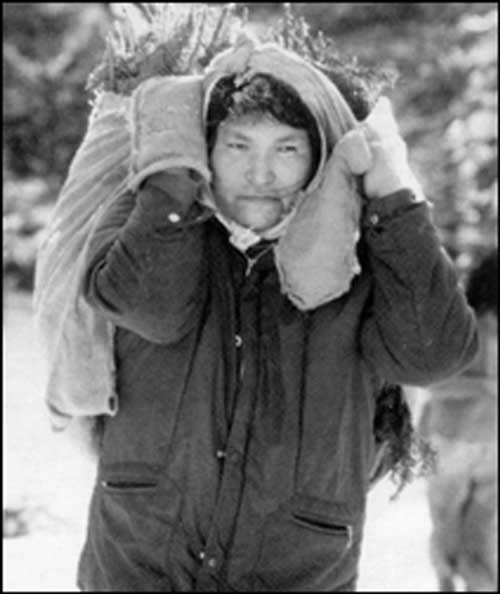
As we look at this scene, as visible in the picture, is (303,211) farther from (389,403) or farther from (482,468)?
(482,468)

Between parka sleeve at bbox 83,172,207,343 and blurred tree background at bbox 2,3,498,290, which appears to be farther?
blurred tree background at bbox 2,3,498,290

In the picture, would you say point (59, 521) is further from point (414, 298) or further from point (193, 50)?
point (414, 298)

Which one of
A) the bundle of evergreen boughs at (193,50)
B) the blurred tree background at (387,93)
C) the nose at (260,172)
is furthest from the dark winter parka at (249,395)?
the blurred tree background at (387,93)

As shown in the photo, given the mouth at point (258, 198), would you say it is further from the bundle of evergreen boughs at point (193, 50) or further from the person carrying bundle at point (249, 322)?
the bundle of evergreen boughs at point (193, 50)

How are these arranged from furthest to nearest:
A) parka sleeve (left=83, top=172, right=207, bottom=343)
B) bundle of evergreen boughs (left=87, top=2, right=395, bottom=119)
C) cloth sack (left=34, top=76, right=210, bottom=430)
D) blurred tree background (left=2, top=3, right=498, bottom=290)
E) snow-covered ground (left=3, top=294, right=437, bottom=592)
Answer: blurred tree background (left=2, top=3, right=498, bottom=290) → snow-covered ground (left=3, top=294, right=437, bottom=592) → bundle of evergreen boughs (left=87, top=2, right=395, bottom=119) → cloth sack (left=34, top=76, right=210, bottom=430) → parka sleeve (left=83, top=172, right=207, bottom=343)

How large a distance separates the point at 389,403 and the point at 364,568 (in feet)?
11.9

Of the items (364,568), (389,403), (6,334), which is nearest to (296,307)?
(389,403)

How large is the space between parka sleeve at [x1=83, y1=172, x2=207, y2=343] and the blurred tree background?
4.26 meters

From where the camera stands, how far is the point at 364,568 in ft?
19.9

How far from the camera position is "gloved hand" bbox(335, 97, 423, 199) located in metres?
2.38

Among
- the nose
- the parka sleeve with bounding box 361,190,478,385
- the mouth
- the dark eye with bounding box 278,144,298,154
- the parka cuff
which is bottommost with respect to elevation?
the parka sleeve with bounding box 361,190,478,385

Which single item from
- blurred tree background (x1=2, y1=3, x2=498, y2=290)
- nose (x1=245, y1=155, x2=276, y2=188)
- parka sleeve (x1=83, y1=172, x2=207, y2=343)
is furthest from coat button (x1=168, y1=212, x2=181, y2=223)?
blurred tree background (x1=2, y1=3, x2=498, y2=290)

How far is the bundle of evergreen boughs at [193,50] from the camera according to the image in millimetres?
2625

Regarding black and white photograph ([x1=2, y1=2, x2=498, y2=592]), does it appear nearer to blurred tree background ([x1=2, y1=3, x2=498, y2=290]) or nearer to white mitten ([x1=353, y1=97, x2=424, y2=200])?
white mitten ([x1=353, y1=97, x2=424, y2=200])
